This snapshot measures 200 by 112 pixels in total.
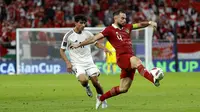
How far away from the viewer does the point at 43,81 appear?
86.5ft

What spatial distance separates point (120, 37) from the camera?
1421cm

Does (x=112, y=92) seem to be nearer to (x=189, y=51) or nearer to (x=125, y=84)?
(x=125, y=84)

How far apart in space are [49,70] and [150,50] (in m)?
5.08

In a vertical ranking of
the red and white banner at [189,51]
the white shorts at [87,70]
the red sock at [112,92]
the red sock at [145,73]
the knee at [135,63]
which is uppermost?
the knee at [135,63]

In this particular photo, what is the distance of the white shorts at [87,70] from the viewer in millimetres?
16281

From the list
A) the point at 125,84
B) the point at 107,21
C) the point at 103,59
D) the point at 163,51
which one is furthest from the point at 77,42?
the point at 107,21

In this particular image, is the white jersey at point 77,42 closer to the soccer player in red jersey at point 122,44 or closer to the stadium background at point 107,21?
the soccer player in red jersey at point 122,44

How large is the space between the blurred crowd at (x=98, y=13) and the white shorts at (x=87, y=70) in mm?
18189

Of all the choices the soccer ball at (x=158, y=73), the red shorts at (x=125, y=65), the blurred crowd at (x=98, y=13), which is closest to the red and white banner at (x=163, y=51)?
the blurred crowd at (x=98, y=13)

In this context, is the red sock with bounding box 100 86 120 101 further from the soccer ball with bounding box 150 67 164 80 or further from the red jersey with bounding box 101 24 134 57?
the soccer ball with bounding box 150 67 164 80

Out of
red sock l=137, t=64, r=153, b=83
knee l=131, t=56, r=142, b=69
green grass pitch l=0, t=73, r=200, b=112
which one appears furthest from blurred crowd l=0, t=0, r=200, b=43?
red sock l=137, t=64, r=153, b=83

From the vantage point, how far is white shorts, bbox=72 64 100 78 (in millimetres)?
16281

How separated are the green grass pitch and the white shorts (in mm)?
751

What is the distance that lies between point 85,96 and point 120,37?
511cm
